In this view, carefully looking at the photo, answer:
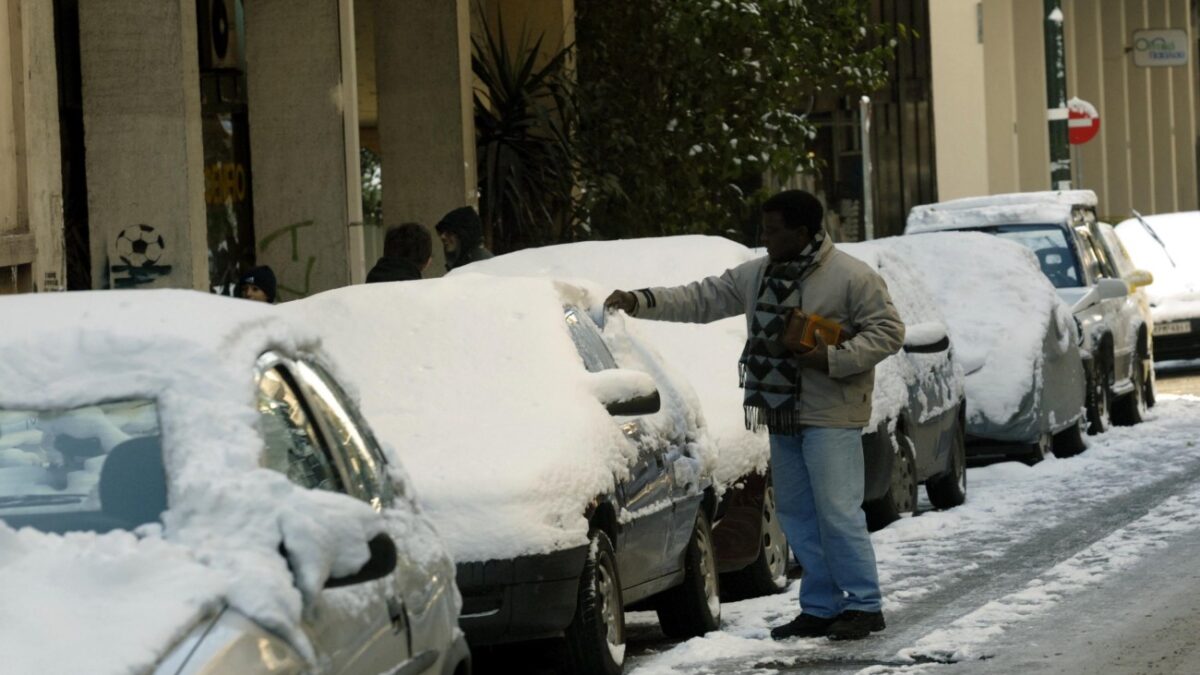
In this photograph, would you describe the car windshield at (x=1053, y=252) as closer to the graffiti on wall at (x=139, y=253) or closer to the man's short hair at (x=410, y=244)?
the graffiti on wall at (x=139, y=253)

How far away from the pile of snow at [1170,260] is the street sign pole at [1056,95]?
3.57 feet

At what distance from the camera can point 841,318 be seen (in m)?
9.50

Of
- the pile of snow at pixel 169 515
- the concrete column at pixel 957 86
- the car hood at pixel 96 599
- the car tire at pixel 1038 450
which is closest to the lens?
the car hood at pixel 96 599

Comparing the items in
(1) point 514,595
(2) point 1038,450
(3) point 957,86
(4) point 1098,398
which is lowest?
(2) point 1038,450

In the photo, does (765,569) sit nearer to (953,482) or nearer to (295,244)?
(953,482)

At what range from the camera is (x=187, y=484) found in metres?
4.83

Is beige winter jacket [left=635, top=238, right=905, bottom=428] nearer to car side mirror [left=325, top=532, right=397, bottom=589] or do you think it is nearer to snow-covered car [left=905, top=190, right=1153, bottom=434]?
car side mirror [left=325, top=532, right=397, bottom=589]

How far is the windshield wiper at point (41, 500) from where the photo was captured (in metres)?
5.05

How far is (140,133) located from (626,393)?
7404mm

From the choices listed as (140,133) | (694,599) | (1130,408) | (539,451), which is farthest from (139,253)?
(1130,408)

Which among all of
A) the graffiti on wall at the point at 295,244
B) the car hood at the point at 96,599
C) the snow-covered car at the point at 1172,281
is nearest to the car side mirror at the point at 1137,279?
the snow-covered car at the point at 1172,281

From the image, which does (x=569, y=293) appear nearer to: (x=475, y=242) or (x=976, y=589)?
(x=976, y=589)

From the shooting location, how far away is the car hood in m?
4.19

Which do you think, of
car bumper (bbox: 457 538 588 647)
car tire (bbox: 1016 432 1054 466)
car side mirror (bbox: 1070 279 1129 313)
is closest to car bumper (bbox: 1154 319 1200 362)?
car side mirror (bbox: 1070 279 1129 313)
